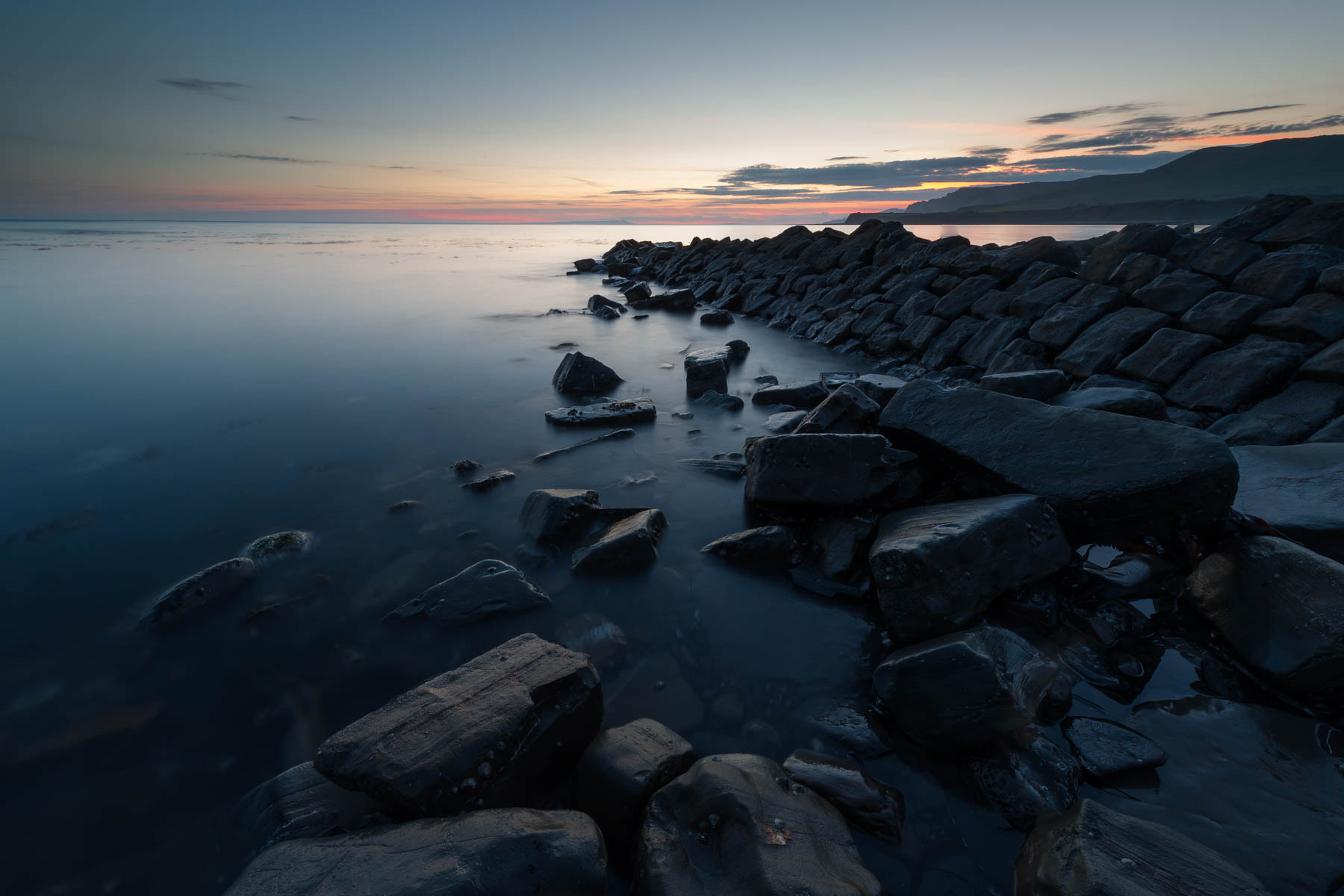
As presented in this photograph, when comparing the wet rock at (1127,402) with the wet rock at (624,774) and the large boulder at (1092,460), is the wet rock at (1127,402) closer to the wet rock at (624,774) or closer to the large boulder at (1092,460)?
the large boulder at (1092,460)

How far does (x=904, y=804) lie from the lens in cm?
262

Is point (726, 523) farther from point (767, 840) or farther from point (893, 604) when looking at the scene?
point (767, 840)

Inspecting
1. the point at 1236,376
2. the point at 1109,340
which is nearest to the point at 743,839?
the point at 1236,376

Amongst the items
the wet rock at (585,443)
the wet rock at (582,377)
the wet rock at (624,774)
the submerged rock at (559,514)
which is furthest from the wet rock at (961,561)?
the wet rock at (582,377)

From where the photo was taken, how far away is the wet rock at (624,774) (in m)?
2.43

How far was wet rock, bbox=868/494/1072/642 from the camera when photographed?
337 cm

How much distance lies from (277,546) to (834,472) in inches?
189

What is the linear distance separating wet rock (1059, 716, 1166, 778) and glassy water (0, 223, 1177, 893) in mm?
328

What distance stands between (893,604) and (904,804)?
114cm

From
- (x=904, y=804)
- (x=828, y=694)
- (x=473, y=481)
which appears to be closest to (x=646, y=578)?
(x=828, y=694)

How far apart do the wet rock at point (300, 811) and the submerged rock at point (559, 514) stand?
2.41m

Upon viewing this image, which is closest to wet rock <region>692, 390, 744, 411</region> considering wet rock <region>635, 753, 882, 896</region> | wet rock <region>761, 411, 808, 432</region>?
wet rock <region>761, 411, 808, 432</region>

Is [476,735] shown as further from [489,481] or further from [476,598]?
[489,481]

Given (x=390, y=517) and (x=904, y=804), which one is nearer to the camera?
(x=904, y=804)
